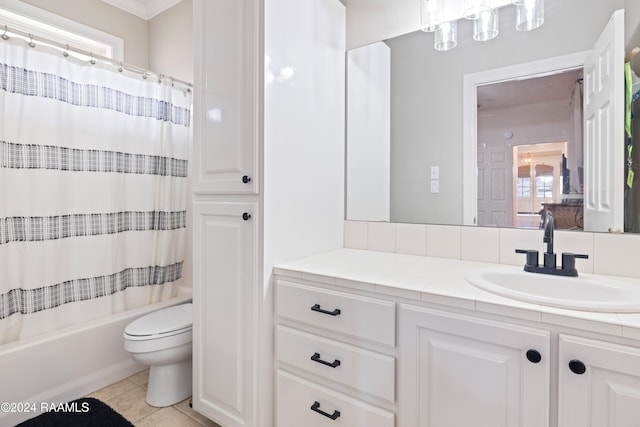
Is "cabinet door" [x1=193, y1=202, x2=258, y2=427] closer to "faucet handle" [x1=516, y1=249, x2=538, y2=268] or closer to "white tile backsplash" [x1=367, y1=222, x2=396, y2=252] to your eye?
"white tile backsplash" [x1=367, y1=222, x2=396, y2=252]

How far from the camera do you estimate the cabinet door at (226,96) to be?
4.23 ft

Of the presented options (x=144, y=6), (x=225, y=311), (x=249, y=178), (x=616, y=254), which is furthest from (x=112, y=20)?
(x=616, y=254)

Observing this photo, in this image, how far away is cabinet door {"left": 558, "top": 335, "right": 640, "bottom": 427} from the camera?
29.2 inches

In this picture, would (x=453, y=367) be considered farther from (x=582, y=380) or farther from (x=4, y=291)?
(x=4, y=291)

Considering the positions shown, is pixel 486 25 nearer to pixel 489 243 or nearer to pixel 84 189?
pixel 489 243

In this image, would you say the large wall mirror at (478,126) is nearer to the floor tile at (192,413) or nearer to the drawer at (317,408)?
the drawer at (317,408)

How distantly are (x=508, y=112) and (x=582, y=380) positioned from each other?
106 centimetres

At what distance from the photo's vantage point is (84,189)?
1.86m

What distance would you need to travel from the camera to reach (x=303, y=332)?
4.12 feet

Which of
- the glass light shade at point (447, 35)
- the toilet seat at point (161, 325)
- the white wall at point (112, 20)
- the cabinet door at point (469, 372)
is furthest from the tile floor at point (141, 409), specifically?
the white wall at point (112, 20)

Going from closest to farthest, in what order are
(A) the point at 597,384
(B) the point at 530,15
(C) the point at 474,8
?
(A) the point at 597,384, (B) the point at 530,15, (C) the point at 474,8

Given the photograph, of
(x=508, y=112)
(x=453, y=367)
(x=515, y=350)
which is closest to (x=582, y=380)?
(x=515, y=350)

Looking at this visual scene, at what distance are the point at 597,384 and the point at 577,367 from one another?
53mm

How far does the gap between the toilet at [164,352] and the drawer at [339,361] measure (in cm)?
66
